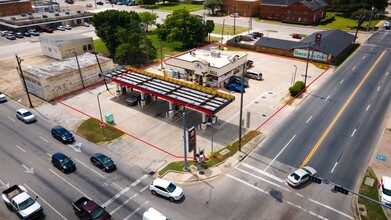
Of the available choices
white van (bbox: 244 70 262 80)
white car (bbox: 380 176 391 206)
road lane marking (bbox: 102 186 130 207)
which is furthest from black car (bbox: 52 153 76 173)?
white van (bbox: 244 70 262 80)

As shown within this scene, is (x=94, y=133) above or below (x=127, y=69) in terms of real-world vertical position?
below

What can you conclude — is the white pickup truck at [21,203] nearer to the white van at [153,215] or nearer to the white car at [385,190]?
the white van at [153,215]

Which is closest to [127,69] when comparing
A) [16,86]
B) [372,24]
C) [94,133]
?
[94,133]

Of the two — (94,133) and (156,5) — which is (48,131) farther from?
(156,5)

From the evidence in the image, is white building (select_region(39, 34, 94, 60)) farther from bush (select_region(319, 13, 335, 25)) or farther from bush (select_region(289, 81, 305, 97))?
bush (select_region(319, 13, 335, 25))

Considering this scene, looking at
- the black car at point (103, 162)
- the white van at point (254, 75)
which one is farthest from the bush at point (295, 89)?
the black car at point (103, 162)

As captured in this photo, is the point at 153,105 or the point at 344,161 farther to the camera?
the point at 153,105
